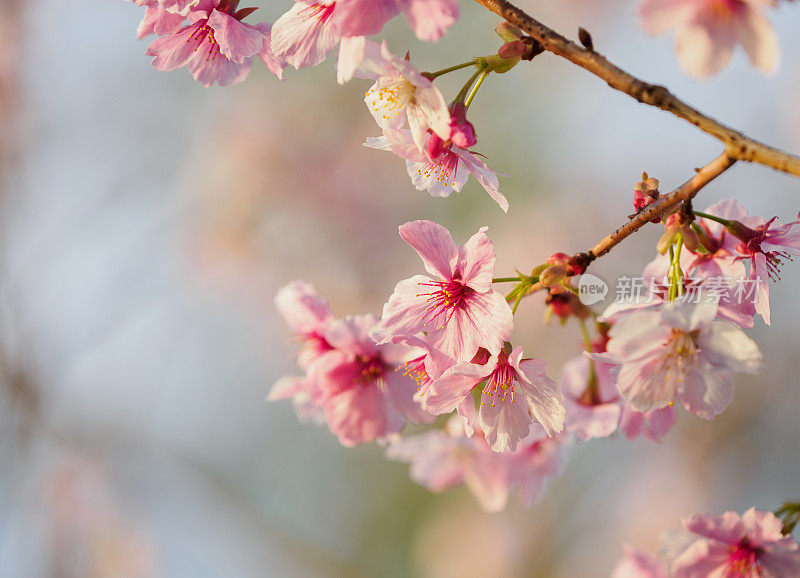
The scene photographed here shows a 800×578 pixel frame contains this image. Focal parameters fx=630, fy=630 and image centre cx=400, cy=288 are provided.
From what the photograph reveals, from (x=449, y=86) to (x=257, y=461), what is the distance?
430 cm

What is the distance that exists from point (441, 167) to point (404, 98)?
0.14 meters

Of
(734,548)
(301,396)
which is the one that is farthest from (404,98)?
(734,548)

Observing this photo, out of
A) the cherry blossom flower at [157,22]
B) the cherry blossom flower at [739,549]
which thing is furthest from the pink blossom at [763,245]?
the cherry blossom flower at [157,22]

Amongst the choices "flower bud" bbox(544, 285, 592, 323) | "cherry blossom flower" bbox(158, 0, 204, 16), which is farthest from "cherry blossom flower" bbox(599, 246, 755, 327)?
"cherry blossom flower" bbox(158, 0, 204, 16)

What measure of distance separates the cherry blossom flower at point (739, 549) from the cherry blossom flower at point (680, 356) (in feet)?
0.89

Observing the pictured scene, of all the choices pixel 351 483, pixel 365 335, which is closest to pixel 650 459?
pixel 351 483

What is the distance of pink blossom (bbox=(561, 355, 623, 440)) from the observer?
118 cm

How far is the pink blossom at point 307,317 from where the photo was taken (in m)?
1.31

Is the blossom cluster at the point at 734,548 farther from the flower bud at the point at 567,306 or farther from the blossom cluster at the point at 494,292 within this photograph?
the flower bud at the point at 567,306

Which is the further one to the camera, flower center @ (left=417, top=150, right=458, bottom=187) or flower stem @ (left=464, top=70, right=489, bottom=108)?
flower center @ (left=417, top=150, right=458, bottom=187)

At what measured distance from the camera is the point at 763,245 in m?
1.00

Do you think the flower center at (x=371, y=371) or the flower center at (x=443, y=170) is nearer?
the flower center at (x=443, y=170)

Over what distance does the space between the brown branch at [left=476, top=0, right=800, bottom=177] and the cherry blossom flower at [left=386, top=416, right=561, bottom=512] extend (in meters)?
0.96

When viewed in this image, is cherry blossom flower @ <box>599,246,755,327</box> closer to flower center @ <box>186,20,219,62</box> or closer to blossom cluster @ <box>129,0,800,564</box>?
blossom cluster @ <box>129,0,800,564</box>
